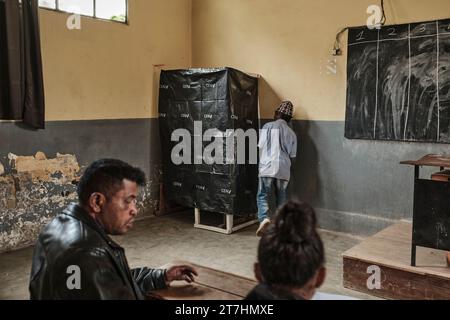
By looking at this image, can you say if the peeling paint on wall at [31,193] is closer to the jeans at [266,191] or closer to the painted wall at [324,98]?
the jeans at [266,191]

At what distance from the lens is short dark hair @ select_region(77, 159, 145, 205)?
155cm

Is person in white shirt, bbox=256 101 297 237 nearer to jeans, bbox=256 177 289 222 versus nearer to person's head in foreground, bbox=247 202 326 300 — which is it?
jeans, bbox=256 177 289 222

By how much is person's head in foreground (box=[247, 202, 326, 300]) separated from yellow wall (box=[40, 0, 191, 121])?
13.3ft

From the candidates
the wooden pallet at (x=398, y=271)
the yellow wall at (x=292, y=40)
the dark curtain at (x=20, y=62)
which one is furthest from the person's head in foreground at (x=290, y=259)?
the yellow wall at (x=292, y=40)

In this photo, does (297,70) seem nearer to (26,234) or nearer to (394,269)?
(394,269)

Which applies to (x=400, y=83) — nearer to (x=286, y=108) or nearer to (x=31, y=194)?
(x=286, y=108)

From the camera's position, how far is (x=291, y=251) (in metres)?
1.17

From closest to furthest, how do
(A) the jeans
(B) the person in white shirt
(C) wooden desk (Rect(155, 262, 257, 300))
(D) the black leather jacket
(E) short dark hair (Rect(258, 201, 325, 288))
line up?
(E) short dark hair (Rect(258, 201, 325, 288)) < (D) the black leather jacket < (C) wooden desk (Rect(155, 262, 257, 300)) < (B) the person in white shirt < (A) the jeans

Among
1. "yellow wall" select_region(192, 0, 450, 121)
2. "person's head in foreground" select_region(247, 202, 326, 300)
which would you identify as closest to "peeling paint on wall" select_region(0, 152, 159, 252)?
"yellow wall" select_region(192, 0, 450, 121)

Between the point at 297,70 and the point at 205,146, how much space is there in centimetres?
141

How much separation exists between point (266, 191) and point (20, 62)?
291 centimetres

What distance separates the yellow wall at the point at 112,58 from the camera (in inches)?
185

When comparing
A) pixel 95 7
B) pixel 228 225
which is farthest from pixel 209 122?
pixel 95 7
